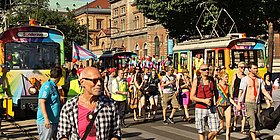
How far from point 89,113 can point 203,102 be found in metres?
4.76

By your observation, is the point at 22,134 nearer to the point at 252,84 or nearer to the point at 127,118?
the point at 127,118

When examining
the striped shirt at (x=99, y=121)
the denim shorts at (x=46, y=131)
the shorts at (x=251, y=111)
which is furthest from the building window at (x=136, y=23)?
the striped shirt at (x=99, y=121)

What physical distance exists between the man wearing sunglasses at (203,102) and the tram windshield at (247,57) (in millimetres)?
11639

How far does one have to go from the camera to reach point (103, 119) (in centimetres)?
441

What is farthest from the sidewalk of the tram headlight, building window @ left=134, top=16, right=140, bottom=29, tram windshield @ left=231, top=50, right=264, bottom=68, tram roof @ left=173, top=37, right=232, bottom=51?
building window @ left=134, top=16, right=140, bottom=29

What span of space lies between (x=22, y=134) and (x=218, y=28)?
58.1 feet

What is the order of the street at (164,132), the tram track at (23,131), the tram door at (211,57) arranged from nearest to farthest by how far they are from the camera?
the street at (164,132)
the tram track at (23,131)
the tram door at (211,57)

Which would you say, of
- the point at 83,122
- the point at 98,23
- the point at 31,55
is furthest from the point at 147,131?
the point at 98,23

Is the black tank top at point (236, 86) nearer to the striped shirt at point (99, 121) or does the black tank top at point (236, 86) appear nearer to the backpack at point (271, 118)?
the backpack at point (271, 118)

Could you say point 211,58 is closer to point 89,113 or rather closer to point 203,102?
point 203,102

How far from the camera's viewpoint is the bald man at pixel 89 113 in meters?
4.41

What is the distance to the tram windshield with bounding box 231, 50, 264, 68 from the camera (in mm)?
20469

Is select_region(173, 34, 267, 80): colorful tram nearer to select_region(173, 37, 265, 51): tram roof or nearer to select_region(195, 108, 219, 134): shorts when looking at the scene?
select_region(173, 37, 265, 51): tram roof

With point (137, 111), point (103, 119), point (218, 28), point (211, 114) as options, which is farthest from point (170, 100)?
point (218, 28)
